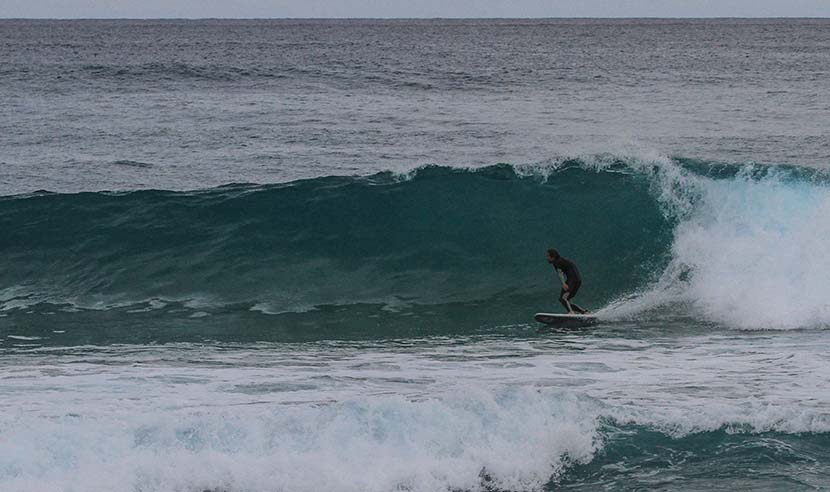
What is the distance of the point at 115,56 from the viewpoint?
65.6m

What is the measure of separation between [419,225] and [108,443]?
36.6ft

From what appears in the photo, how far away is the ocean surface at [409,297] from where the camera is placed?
8.98 metres

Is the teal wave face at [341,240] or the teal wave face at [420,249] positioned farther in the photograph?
the teal wave face at [341,240]

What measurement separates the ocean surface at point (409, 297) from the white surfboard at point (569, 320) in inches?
6.5

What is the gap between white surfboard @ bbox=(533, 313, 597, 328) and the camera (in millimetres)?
14094

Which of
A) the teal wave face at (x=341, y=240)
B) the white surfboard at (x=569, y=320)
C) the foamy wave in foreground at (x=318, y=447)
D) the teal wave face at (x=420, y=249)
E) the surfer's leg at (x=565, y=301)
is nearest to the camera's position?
the foamy wave in foreground at (x=318, y=447)

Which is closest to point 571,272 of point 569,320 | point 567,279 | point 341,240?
point 567,279

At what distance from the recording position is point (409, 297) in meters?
16.9

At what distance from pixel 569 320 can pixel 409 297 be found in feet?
11.4

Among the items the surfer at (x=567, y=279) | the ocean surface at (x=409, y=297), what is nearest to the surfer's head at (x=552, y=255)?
the surfer at (x=567, y=279)

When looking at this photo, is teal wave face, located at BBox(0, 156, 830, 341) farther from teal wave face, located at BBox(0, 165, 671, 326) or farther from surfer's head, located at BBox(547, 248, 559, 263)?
surfer's head, located at BBox(547, 248, 559, 263)

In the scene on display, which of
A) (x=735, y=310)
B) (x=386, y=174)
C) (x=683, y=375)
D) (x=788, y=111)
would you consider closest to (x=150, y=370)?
(x=683, y=375)

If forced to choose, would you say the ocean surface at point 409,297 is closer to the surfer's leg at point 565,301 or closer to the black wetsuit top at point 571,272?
the surfer's leg at point 565,301

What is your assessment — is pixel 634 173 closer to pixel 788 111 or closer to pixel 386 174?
pixel 386 174
